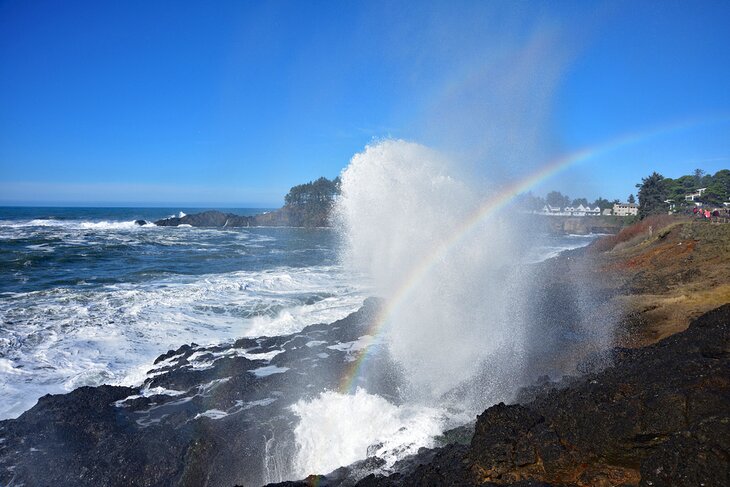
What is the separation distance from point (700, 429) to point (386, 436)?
551cm

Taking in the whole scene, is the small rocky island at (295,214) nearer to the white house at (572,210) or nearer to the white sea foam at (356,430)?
the white house at (572,210)

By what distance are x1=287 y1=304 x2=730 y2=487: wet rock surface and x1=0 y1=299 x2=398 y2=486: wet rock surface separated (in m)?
2.23

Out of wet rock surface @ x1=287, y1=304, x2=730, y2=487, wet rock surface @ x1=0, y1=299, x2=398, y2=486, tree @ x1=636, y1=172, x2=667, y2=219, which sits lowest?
wet rock surface @ x1=0, y1=299, x2=398, y2=486

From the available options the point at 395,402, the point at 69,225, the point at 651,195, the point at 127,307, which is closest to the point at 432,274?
the point at 395,402

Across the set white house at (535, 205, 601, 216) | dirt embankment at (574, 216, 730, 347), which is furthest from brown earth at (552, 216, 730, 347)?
white house at (535, 205, 601, 216)

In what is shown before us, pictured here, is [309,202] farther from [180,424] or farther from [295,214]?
[180,424]

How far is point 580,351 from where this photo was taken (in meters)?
12.1

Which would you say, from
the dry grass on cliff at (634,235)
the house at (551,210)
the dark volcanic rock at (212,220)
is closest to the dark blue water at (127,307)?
the dry grass on cliff at (634,235)

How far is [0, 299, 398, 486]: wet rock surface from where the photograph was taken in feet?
25.6

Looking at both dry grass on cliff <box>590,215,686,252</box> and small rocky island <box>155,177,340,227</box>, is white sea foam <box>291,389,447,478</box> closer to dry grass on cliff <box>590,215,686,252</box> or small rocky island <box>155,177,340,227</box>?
dry grass on cliff <box>590,215,686,252</box>

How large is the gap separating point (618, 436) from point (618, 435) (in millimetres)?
12

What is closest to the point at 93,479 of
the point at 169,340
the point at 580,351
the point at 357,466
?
the point at 357,466

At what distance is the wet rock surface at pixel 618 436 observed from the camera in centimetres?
439

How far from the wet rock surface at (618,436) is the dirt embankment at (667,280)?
7.23 metres
